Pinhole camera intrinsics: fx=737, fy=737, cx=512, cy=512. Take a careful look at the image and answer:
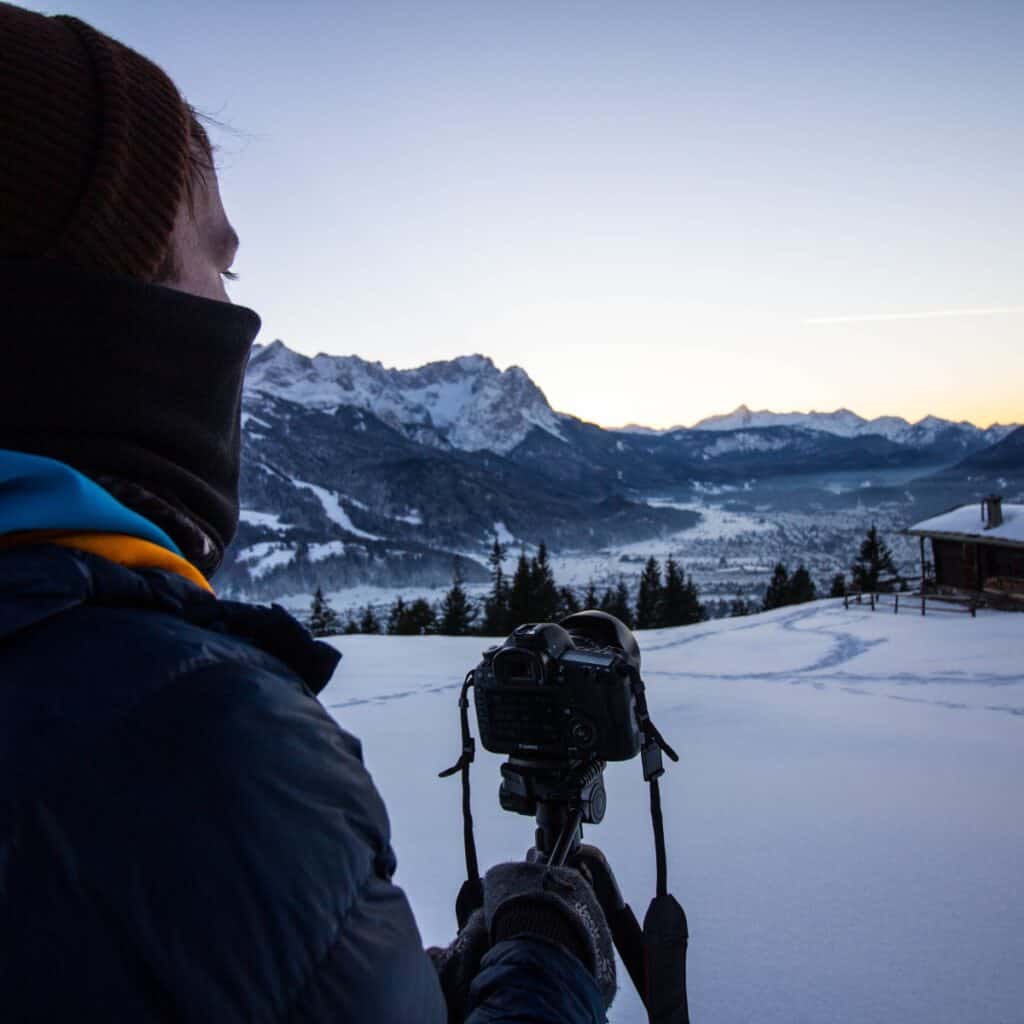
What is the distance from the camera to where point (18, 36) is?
1.06 meters

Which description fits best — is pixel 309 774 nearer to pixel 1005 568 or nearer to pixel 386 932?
pixel 386 932

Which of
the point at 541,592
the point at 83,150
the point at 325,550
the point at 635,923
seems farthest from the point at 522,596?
the point at 325,550

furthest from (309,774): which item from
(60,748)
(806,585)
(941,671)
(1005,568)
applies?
(806,585)

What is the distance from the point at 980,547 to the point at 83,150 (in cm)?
3119

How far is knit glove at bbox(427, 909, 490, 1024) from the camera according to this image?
1558mm

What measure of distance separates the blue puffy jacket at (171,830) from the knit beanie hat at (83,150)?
19.1 inches

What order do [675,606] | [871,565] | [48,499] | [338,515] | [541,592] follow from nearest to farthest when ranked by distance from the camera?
[48,499] → [541,592] → [871,565] → [675,606] → [338,515]

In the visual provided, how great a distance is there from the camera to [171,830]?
2.00ft

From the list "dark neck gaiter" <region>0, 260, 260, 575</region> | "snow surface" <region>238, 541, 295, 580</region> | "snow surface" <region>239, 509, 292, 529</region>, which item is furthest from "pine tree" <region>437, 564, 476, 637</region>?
"snow surface" <region>239, 509, 292, 529</region>

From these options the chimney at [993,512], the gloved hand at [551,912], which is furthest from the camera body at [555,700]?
the chimney at [993,512]

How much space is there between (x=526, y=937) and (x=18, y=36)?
1.69 metres

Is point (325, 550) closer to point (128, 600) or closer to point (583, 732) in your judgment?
point (583, 732)

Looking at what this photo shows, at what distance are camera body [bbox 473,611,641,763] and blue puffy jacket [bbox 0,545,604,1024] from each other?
114 centimetres

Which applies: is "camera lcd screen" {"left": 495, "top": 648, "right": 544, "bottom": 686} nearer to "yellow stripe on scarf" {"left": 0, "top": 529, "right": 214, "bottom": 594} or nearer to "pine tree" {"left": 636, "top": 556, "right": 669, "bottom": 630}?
"yellow stripe on scarf" {"left": 0, "top": 529, "right": 214, "bottom": 594}
